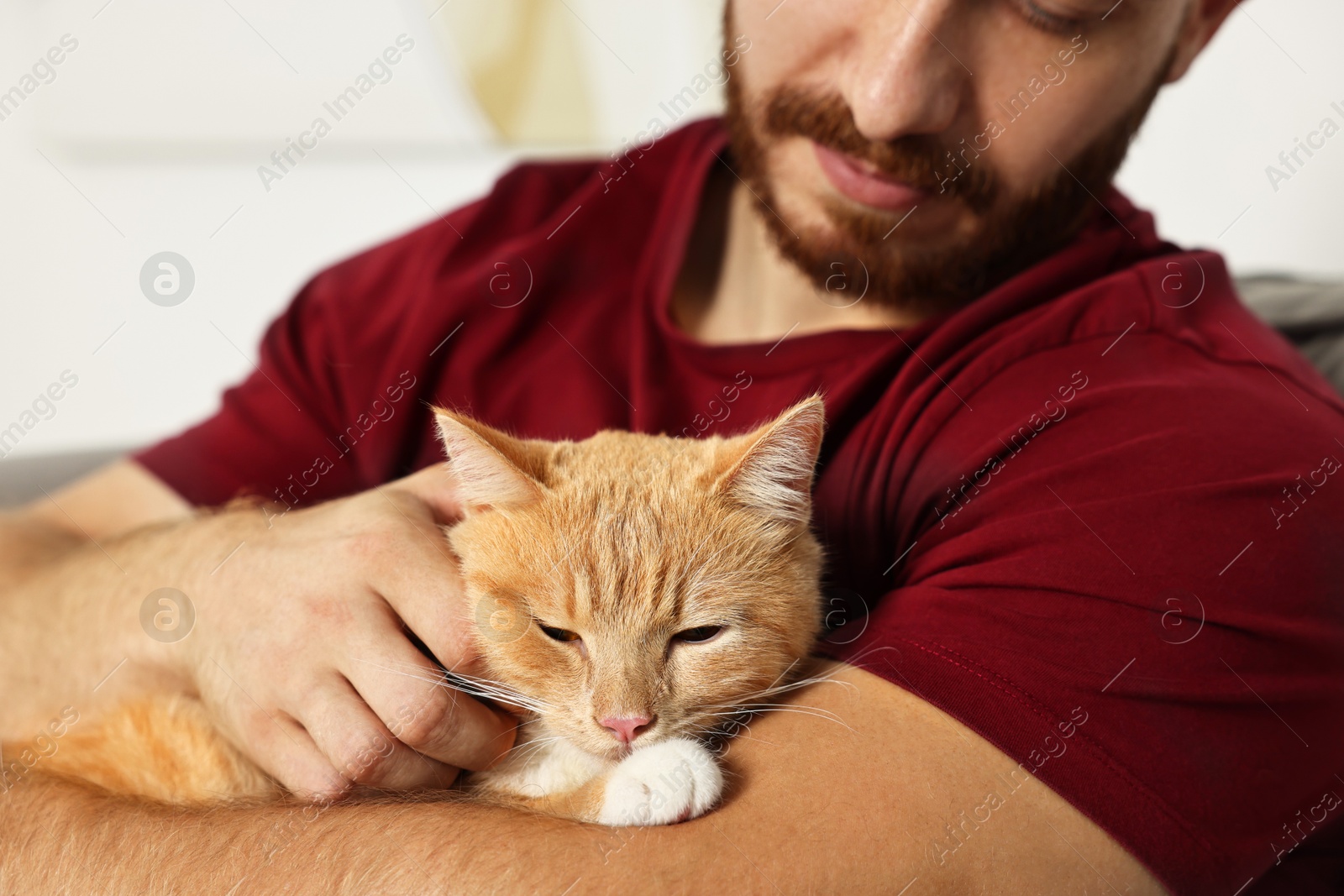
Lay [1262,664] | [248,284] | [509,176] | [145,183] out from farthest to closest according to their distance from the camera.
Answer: [248,284]
[145,183]
[509,176]
[1262,664]

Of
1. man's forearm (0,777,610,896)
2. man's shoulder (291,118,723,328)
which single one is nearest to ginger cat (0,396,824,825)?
man's forearm (0,777,610,896)

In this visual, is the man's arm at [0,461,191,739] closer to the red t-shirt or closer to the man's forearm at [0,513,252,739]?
the man's forearm at [0,513,252,739]

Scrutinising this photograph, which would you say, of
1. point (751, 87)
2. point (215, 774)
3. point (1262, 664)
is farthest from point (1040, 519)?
point (215, 774)

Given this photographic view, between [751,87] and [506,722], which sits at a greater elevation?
[751,87]

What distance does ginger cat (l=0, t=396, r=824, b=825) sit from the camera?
131cm

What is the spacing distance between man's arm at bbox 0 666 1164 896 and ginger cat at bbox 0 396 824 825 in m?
0.14

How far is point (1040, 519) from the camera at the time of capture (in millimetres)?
1254

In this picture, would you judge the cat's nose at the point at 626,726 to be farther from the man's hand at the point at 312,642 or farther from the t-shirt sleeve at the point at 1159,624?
the t-shirt sleeve at the point at 1159,624

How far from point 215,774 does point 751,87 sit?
1.72 m

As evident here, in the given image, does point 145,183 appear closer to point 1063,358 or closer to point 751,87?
point 751,87

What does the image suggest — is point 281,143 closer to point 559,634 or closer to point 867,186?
point 867,186

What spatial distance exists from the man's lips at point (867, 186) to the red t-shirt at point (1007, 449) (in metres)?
0.26

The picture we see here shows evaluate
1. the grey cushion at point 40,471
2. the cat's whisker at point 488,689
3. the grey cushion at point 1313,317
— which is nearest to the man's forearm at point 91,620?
the cat's whisker at point 488,689

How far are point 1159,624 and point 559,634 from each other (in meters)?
0.90
